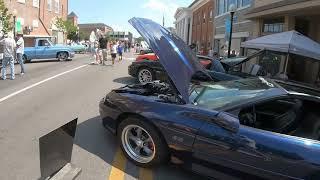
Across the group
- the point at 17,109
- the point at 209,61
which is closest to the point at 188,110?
the point at 17,109

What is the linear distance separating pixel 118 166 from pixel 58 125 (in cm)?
218

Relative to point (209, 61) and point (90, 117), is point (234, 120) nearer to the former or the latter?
point (90, 117)

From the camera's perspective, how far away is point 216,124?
4238 mm

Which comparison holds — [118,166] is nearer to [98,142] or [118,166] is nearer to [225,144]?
[98,142]

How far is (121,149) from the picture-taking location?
5.26m

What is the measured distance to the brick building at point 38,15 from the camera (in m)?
35.5

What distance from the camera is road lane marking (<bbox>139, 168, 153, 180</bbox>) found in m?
4.68

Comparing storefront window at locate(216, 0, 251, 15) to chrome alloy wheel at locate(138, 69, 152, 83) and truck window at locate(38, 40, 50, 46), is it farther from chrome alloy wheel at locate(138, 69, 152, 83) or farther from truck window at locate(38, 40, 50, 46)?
chrome alloy wheel at locate(138, 69, 152, 83)

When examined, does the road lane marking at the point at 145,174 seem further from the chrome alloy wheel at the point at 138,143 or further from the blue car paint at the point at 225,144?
the blue car paint at the point at 225,144

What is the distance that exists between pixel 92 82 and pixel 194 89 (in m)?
7.72

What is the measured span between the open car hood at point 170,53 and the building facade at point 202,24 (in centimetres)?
2875

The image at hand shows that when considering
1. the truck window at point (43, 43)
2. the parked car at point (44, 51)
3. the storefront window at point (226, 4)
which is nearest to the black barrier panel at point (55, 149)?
the parked car at point (44, 51)

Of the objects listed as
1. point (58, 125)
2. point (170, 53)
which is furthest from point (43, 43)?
point (170, 53)

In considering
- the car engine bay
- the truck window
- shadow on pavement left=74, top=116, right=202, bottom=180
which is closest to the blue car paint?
the car engine bay
